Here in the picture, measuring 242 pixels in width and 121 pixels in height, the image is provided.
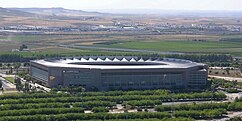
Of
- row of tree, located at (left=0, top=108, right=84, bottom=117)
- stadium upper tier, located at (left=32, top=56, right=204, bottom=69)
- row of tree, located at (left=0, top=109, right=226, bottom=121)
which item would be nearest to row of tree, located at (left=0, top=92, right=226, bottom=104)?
row of tree, located at (left=0, top=108, right=84, bottom=117)


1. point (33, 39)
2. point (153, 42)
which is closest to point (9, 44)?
point (33, 39)

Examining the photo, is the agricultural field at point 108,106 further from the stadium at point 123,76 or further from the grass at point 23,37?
the grass at point 23,37

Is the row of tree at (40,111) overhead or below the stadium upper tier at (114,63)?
below

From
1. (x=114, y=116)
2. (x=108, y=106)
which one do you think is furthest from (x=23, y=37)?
(x=114, y=116)

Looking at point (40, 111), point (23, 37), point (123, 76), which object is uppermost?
point (123, 76)

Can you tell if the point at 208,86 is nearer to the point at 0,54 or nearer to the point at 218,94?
the point at 218,94

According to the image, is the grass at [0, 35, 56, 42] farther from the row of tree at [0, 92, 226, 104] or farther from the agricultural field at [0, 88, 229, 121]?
the row of tree at [0, 92, 226, 104]

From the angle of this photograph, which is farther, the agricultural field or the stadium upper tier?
the stadium upper tier

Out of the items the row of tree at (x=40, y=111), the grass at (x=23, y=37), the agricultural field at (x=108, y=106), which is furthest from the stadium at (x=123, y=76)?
the grass at (x=23, y=37)

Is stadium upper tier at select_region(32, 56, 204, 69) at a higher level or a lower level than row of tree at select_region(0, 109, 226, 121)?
higher

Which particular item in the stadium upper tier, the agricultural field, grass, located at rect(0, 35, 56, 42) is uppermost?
the stadium upper tier

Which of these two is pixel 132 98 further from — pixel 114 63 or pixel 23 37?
pixel 23 37
